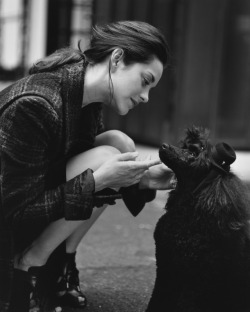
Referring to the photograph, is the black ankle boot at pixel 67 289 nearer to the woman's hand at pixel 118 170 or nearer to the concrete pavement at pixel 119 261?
the concrete pavement at pixel 119 261

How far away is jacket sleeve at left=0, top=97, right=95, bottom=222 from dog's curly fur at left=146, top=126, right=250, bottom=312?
32 cm

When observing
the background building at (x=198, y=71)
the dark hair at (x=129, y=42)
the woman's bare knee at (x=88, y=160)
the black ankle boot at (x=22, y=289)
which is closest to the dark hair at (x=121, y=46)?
the dark hair at (x=129, y=42)

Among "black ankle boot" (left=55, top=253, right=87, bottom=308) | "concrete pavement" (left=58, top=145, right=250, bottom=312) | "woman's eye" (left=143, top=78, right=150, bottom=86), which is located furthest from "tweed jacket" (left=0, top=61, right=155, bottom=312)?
"concrete pavement" (left=58, top=145, right=250, bottom=312)

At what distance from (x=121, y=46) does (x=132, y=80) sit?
13cm

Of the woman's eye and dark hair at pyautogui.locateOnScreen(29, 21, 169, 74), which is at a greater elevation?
dark hair at pyautogui.locateOnScreen(29, 21, 169, 74)

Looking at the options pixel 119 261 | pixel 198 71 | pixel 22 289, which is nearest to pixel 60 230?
pixel 22 289

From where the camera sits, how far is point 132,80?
2.19 m

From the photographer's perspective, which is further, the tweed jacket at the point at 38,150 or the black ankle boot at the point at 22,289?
the black ankle boot at the point at 22,289

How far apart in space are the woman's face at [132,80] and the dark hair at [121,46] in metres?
0.02

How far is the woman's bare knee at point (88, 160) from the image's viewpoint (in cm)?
232

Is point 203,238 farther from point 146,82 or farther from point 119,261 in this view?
point 119,261

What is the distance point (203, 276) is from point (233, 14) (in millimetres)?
3923

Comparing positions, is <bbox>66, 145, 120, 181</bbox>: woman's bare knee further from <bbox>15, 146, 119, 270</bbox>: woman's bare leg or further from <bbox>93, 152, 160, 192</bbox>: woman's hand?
<bbox>93, 152, 160, 192</bbox>: woman's hand

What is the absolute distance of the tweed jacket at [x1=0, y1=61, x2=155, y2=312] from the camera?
2104 mm
